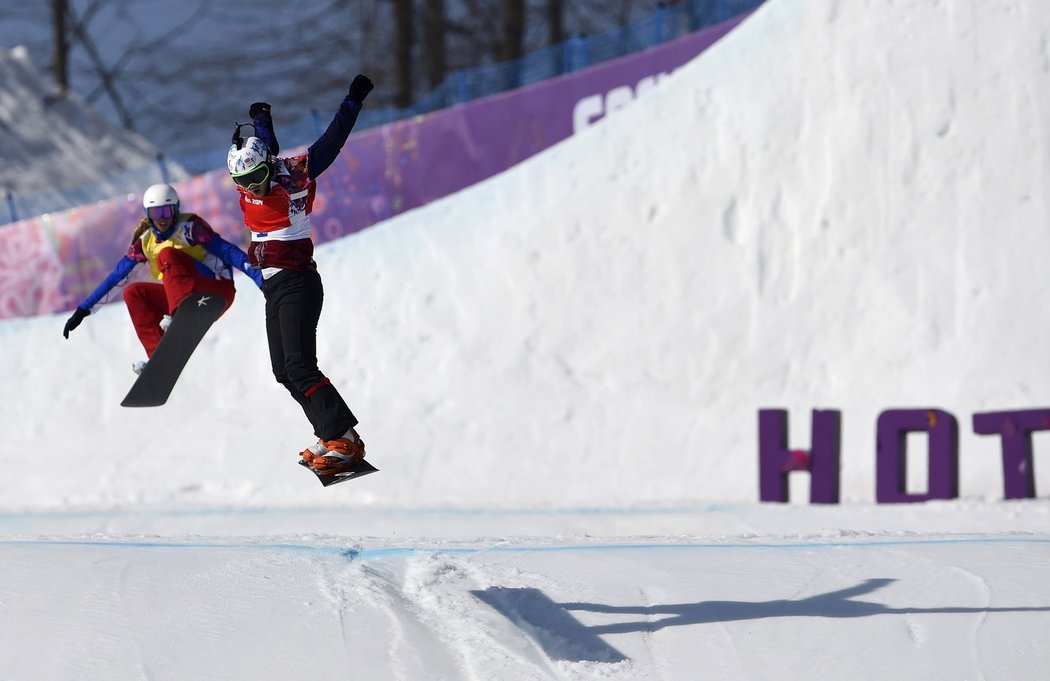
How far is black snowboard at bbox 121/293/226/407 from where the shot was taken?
20.0 feet

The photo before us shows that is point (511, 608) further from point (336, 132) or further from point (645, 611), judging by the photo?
point (336, 132)

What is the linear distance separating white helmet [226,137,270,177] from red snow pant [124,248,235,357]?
39.4 inches

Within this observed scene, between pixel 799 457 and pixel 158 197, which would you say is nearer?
pixel 158 197

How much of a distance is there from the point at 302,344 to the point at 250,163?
884 millimetres

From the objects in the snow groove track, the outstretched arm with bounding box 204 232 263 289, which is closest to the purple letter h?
the snow groove track

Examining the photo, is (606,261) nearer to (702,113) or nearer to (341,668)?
(702,113)

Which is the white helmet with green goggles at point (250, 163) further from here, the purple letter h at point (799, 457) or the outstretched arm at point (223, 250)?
the purple letter h at point (799, 457)

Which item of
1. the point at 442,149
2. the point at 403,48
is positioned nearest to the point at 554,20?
the point at 403,48

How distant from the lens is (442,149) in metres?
14.6

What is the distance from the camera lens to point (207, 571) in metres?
6.44

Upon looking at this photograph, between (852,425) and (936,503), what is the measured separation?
129 centimetres

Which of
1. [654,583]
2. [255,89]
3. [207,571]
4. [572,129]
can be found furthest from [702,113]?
[255,89]

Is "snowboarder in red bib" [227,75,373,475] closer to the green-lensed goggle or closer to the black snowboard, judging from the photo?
the green-lensed goggle

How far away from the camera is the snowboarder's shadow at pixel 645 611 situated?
6086 millimetres
